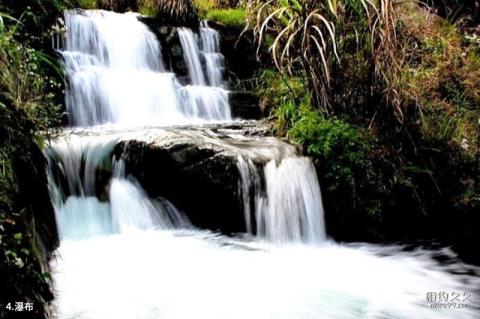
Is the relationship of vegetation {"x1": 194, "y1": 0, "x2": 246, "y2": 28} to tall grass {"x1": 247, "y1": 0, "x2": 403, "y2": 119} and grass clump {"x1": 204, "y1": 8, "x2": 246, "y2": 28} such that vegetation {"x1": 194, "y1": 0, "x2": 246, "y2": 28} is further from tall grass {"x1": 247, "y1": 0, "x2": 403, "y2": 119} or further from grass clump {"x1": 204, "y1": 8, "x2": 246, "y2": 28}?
tall grass {"x1": 247, "y1": 0, "x2": 403, "y2": 119}

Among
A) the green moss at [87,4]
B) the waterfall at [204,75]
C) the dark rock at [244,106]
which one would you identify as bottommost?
the dark rock at [244,106]

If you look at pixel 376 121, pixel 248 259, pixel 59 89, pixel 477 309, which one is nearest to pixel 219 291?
pixel 248 259

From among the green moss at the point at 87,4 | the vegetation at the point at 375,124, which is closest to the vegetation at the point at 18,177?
the vegetation at the point at 375,124

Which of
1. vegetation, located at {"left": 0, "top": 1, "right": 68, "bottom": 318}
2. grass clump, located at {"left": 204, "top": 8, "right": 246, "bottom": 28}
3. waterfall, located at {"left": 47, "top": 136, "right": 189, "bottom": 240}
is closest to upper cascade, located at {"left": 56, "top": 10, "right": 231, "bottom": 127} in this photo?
grass clump, located at {"left": 204, "top": 8, "right": 246, "bottom": 28}

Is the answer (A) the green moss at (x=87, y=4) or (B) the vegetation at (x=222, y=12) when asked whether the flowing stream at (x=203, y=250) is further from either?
(B) the vegetation at (x=222, y=12)

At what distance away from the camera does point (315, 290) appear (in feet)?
11.3

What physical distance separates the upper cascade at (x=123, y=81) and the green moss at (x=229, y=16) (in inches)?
48.6

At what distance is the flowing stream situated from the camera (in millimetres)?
3150

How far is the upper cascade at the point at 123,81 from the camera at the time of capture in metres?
6.11

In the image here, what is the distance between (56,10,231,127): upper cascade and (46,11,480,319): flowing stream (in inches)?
1.1

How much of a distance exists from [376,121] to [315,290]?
2.21 metres

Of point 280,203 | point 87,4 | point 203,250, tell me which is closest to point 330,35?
point 280,203

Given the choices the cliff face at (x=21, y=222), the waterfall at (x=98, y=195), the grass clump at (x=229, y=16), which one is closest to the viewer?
the cliff face at (x=21, y=222)

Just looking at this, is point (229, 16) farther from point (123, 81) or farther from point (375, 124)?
point (375, 124)
